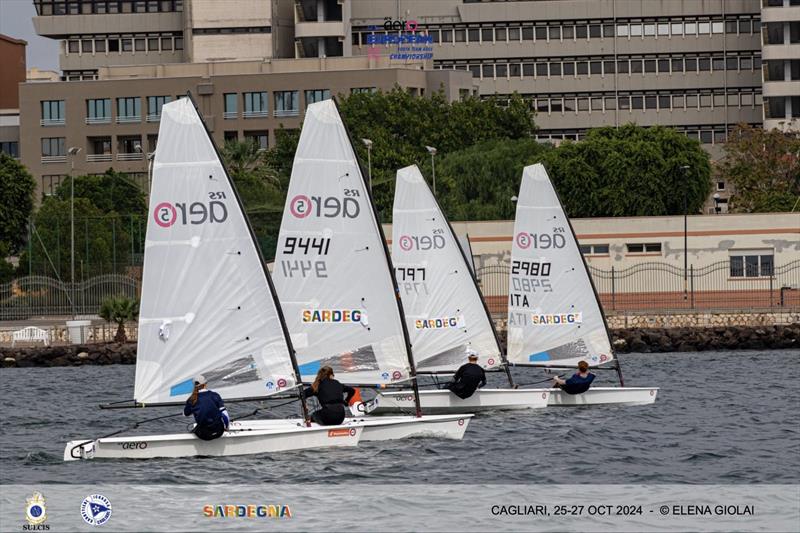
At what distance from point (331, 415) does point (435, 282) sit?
33.0ft

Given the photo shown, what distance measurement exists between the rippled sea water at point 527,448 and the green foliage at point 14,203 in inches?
2217

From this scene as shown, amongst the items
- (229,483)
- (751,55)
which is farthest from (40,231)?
(751,55)

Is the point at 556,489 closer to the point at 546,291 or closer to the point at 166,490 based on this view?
the point at 166,490

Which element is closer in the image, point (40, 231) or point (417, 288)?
point (417, 288)

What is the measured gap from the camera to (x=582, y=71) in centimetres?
13750

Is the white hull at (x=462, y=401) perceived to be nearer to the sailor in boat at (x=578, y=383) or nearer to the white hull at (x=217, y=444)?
the sailor in boat at (x=578, y=383)

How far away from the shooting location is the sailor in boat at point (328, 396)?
28625 mm

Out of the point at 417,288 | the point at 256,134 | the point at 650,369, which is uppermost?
the point at 256,134

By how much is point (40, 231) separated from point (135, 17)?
6115 cm

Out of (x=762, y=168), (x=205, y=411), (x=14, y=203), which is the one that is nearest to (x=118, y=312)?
(x=205, y=411)

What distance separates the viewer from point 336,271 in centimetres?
3111

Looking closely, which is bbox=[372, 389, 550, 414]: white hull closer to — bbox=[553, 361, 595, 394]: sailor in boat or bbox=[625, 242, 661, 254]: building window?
bbox=[553, 361, 595, 394]: sailor in boat

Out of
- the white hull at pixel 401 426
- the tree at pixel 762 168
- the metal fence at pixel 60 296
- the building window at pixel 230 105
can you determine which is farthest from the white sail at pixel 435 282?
the building window at pixel 230 105

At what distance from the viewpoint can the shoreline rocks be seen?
205 feet
